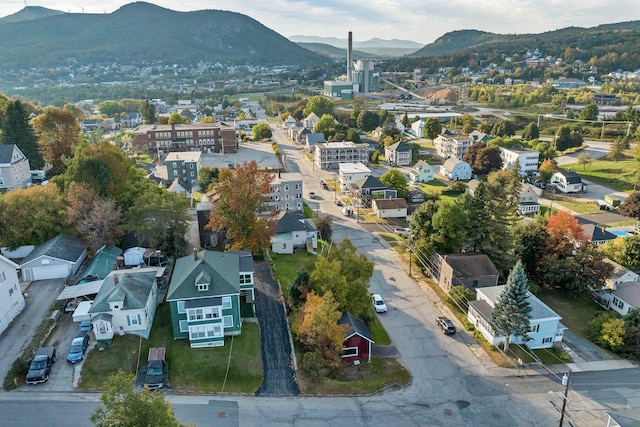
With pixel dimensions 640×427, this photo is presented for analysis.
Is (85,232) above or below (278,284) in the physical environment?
above

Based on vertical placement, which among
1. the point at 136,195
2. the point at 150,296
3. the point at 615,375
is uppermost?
the point at 136,195

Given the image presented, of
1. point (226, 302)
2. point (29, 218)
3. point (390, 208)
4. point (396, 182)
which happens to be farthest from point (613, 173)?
point (29, 218)

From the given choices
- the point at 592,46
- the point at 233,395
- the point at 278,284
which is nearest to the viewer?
the point at 233,395

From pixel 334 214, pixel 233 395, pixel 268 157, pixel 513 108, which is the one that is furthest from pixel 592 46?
pixel 233 395

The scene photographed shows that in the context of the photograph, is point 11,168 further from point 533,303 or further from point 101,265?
point 533,303

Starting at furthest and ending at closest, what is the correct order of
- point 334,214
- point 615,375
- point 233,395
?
1. point 334,214
2. point 615,375
3. point 233,395

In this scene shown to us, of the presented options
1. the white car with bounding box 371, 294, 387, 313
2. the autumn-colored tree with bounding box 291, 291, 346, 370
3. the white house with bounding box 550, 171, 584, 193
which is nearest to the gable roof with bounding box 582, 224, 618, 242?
the white house with bounding box 550, 171, 584, 193

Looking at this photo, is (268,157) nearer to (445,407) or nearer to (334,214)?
(334,214)
